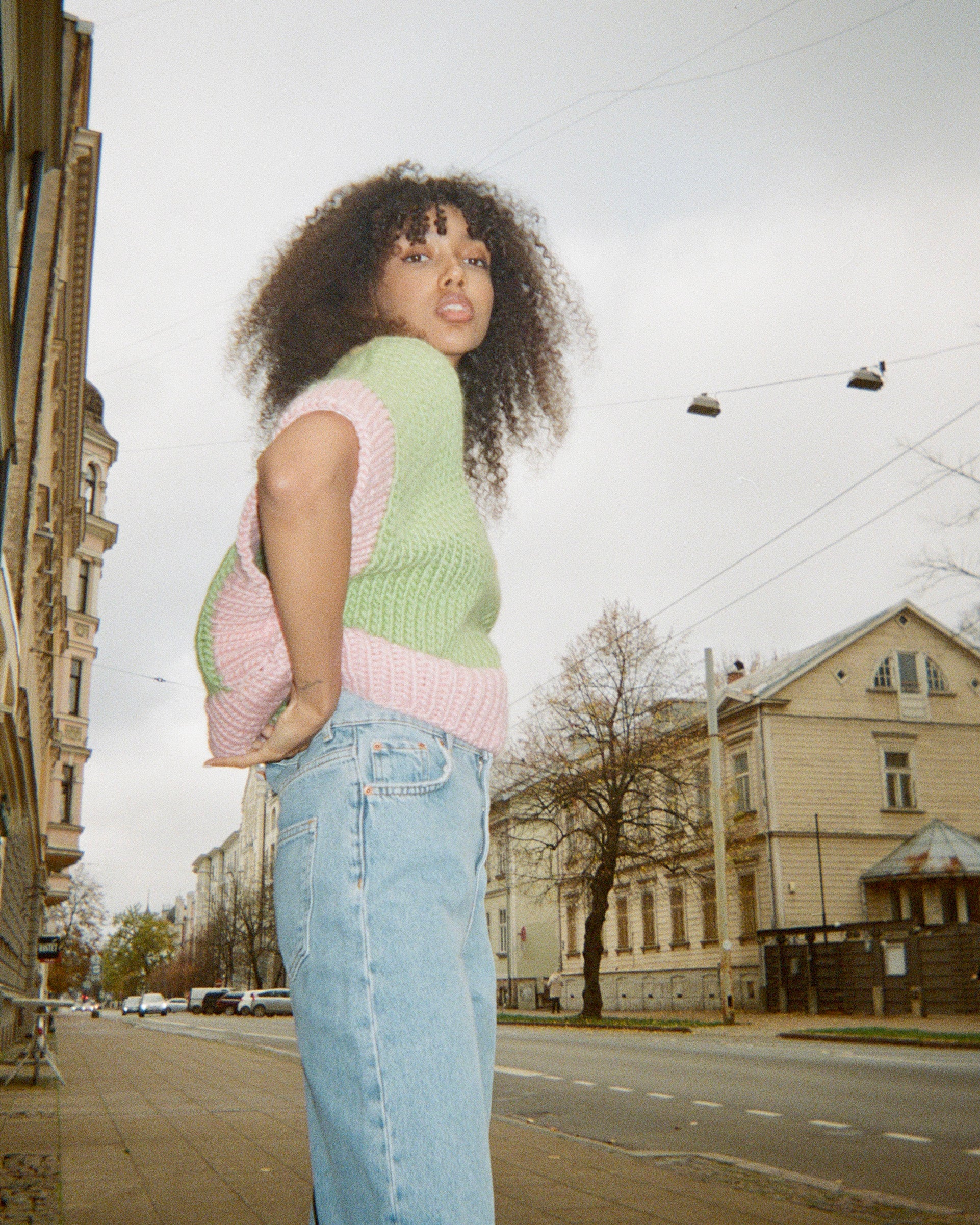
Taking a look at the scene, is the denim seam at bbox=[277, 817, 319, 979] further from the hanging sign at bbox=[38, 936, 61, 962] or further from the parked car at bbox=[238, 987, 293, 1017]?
the parked car at bbox=[238, 987, 293, 1017]

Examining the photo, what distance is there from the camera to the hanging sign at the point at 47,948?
31609 millimetres

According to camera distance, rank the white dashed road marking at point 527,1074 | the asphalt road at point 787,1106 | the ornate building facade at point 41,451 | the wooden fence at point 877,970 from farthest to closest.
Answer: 1. the wooden fence at point 877,970
2. the white dashed road marking at point 527,1074
3. the ornate building facade at point 41,451
4. the asphalt road at point 787,1106

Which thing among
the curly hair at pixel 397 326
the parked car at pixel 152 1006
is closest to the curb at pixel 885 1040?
the curly hair at pixel 397 326

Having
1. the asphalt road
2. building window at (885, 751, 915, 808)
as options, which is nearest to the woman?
the asphalt road

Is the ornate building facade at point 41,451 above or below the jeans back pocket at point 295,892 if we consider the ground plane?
above

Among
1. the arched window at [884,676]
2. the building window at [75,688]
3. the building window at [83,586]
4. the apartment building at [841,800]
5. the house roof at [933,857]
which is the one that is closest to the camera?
the house roof at [933,857]

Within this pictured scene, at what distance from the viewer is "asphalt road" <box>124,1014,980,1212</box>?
25.0 feet

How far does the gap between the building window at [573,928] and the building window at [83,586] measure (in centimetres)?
2233

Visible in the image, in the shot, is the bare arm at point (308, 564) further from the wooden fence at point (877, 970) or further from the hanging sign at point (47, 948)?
the hanging sign at point (47, 948)

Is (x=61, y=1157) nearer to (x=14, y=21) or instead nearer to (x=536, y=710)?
(x=14, y=21)

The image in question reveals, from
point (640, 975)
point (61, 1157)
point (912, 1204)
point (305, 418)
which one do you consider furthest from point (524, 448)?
Result: point (640, 975)

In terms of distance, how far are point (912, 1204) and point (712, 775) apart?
2418 centimetres

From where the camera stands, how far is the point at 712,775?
30047 millimetres

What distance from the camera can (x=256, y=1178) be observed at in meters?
6.82
